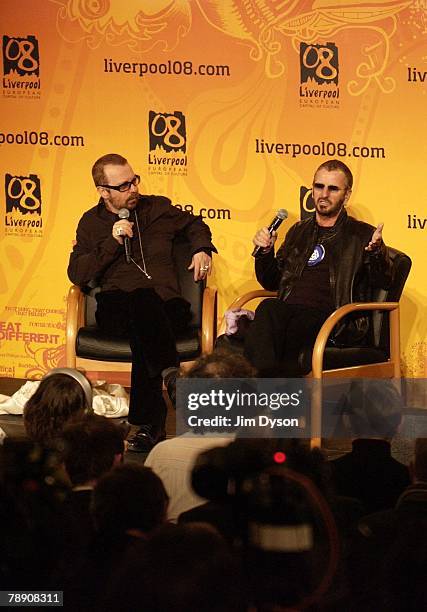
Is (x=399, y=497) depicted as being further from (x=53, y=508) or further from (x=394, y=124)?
(x=394, y=124)

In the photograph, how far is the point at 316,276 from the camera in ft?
15.1

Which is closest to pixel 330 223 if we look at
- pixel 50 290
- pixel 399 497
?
pixel 50 290

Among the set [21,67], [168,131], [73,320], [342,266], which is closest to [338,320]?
[342,266]

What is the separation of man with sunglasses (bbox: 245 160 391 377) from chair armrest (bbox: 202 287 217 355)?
0.26m

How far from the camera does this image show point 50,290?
5.98 metres

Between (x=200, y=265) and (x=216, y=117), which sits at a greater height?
(x=216, y=117)

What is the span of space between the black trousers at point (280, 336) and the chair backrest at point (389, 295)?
11.1 inches

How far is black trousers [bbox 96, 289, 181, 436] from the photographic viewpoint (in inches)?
166

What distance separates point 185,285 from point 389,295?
3.53 ft

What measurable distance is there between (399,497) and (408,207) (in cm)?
357

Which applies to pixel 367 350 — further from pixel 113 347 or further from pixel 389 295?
pixel 113 347

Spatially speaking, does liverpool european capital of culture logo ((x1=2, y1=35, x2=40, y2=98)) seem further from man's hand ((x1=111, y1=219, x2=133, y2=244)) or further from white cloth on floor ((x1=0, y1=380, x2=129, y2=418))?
white cloth on floor ((x1=0, y1=380, x2=129, y2=418))

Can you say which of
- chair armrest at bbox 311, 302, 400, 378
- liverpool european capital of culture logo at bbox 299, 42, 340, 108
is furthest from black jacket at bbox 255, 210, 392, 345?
liverpool european capital of culture logo at bbox 299, 42, 340, 108

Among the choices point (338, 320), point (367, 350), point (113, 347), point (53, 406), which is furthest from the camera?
point (113, 347)
